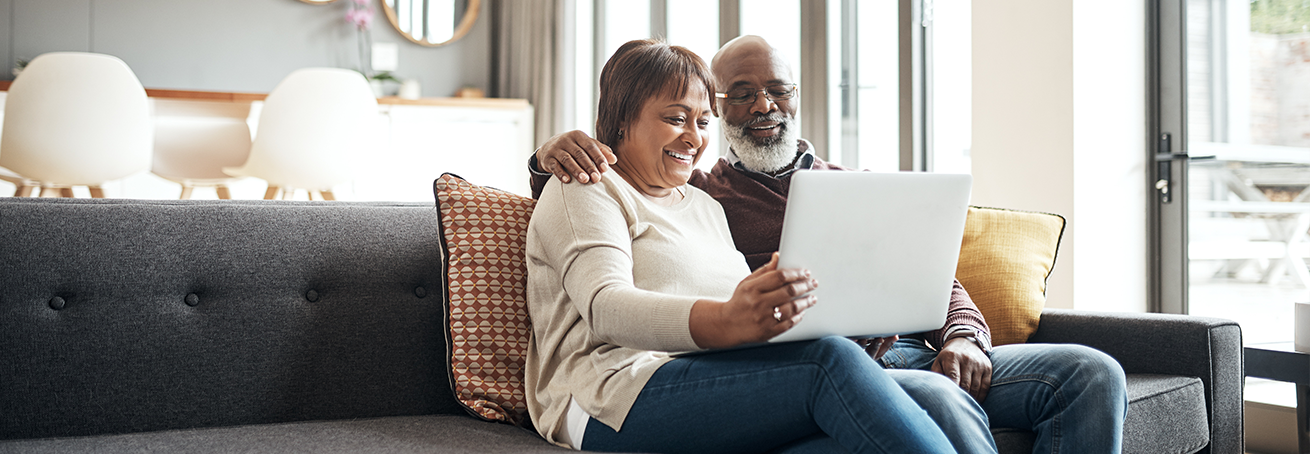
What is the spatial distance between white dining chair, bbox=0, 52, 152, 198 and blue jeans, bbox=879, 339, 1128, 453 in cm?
285

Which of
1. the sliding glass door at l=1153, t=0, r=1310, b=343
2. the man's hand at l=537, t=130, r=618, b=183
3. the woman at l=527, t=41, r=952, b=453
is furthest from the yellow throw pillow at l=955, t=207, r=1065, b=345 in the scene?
the sliding glass door at l=1153, t=0, r=1310, b=343

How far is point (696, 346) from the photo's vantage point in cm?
102

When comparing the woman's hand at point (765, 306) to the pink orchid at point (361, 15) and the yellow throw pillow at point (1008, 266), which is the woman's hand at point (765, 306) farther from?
the pink orchid at point (361, 15)

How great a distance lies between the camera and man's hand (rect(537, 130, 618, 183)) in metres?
1.24

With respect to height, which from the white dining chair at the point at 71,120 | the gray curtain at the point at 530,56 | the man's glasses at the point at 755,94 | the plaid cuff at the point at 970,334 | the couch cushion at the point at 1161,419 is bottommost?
the couch cushion at the point at 1161,419

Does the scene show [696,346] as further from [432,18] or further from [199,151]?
[432,18]

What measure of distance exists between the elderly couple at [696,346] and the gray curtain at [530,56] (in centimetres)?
349

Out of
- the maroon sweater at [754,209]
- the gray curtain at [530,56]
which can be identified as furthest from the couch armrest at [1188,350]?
the gray curtain at [530,56]

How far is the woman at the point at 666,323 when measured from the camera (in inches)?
39.4

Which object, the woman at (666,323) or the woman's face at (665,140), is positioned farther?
the woman's face at (665,140)

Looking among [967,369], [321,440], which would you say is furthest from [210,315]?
[967,369]

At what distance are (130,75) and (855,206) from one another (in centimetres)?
293

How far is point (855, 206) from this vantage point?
0.99m

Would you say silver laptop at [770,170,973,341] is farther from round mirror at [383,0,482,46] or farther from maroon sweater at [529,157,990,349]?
round mirror at [383,0,482,46]
